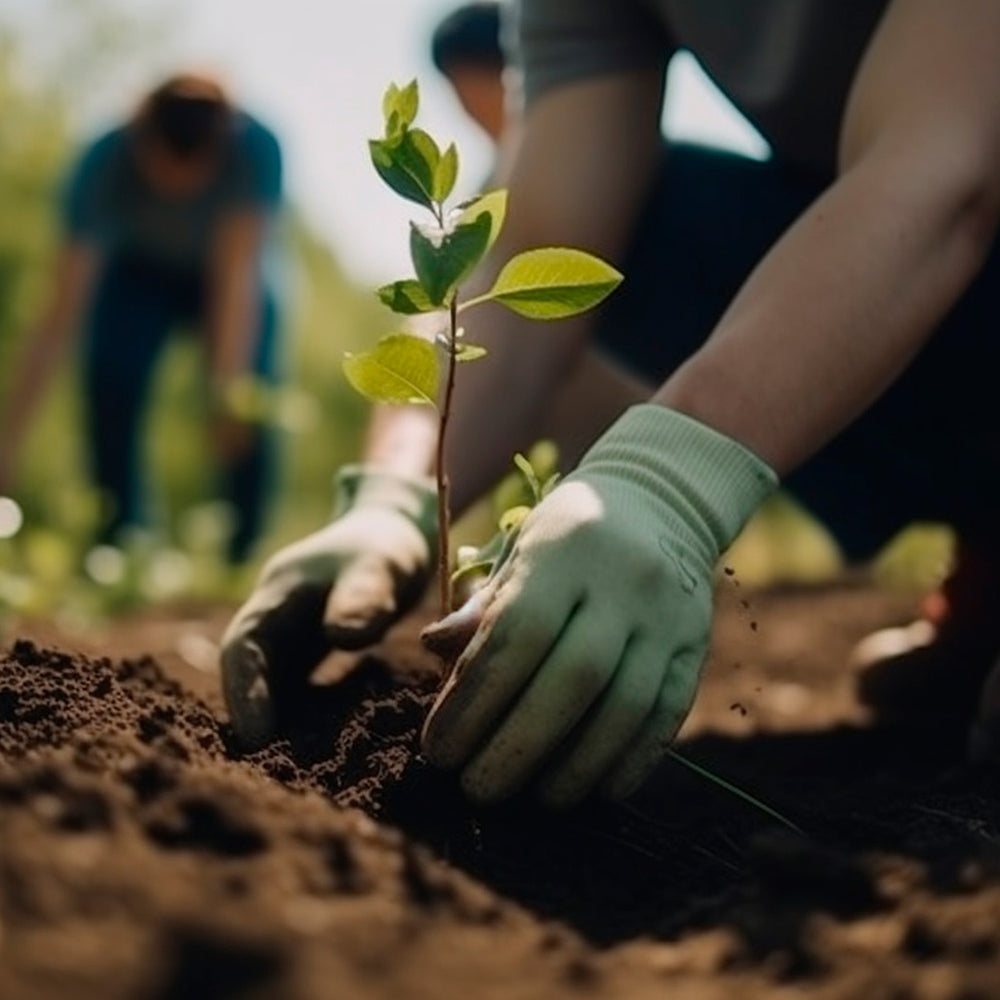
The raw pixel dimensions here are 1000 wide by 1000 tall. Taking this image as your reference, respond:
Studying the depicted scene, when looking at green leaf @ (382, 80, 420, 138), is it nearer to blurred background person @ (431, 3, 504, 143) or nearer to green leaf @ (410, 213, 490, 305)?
green leaf @ (410, 213, 490, 305)

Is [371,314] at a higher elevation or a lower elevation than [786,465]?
lower

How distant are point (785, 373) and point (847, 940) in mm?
775

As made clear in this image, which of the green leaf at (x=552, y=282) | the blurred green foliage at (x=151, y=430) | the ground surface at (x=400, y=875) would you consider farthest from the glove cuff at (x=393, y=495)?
the blurred green foliage at (x=151, y=430)

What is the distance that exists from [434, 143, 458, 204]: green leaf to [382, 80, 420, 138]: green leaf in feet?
0.15

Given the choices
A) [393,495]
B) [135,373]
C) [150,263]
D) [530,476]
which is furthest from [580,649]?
[150,263]

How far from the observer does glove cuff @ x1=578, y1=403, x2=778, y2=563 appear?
159 cm

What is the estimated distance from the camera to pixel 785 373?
65.3 inches

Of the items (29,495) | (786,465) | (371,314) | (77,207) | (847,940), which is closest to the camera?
(847,940)

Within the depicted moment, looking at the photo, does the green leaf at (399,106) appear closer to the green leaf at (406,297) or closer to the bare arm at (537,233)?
the green leaf at (406,297)

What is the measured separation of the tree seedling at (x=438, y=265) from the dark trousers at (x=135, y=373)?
14.3 ft

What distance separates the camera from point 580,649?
1447mm

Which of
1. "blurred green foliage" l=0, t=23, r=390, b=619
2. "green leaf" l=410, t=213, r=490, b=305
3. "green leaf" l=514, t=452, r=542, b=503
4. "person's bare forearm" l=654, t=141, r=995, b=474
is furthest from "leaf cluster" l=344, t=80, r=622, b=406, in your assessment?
"blurred green foliage" l=0, t=23, r=390, b=619

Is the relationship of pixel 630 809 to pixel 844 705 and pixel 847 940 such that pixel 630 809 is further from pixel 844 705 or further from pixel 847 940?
pixel 844 705

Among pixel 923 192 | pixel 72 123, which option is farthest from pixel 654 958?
pixel 72 123
